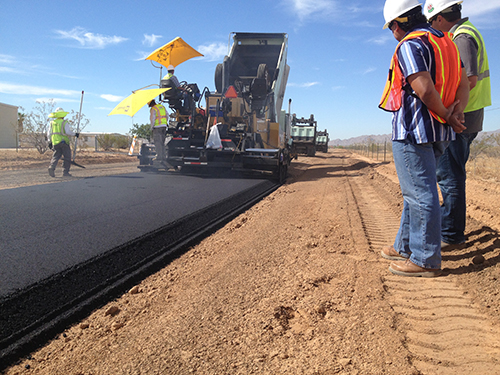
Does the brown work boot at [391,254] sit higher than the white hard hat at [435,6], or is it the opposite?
the white hard hat at [435,6]

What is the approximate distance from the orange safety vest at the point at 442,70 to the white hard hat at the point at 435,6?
0.48 meters

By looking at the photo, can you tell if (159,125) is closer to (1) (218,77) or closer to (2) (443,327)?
(1) (218,77)

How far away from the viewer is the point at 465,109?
3.00 metres

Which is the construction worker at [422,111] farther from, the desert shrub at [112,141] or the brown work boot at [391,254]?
the desert shrub at [112,141]

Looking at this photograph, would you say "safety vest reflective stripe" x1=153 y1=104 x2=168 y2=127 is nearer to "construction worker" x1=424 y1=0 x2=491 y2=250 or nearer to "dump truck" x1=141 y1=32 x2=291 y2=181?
"dump truck" x1=141 y1=32 x2=291 y2=181

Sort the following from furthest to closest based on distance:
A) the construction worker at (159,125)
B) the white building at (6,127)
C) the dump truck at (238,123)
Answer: the white building at (6,127) < the dump truck at (238,123) < the construction worker at (159,125)

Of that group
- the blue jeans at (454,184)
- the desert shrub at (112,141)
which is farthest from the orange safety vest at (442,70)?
the desert shrub at (112,141)

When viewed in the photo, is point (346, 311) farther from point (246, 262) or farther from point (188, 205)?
point (188, 205)

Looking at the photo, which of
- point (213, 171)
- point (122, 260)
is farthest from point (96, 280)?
point (213, 171)

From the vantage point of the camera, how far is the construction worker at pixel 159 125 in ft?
28.9

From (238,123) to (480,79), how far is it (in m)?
7.01

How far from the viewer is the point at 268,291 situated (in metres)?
2.47

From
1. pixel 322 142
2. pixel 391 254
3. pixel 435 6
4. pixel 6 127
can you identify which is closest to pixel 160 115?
pixel 435 6

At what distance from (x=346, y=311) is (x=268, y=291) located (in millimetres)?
567
